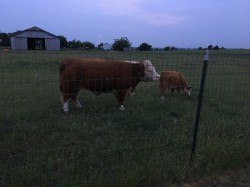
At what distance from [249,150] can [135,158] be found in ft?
6.44

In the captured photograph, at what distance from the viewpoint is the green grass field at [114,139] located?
477 cm

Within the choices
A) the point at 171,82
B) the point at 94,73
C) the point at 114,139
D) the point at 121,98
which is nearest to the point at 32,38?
the point at 171,82

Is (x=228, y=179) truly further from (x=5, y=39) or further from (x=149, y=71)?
(x=5, y=39)

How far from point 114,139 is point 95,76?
2.63 m

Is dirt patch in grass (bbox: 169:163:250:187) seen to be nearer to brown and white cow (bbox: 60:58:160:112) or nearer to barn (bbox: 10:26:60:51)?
brown and white cow (bbox: 60:58:160:112)

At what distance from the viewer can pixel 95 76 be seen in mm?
8562

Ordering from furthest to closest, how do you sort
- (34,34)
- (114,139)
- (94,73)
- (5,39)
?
(5,39) < (34,34) < (94,73) < (114,139)

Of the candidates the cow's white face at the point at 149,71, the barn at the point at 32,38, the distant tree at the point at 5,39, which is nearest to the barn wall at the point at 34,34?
the barn at the point at 32,38

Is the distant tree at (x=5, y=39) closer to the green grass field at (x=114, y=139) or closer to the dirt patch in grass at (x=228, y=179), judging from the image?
the green grass field at (x=114, y=139)

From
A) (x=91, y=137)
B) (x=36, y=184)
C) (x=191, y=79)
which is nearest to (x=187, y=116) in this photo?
(x=91, y=137)

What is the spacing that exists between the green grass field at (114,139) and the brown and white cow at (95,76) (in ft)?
1.64

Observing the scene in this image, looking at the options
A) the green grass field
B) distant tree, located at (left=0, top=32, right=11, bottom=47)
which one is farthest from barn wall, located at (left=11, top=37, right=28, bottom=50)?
the green grass field

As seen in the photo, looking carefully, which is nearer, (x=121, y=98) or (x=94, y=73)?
(x=94, y=73)

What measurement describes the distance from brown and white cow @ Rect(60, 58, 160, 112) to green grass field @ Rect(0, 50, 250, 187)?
0.50m
